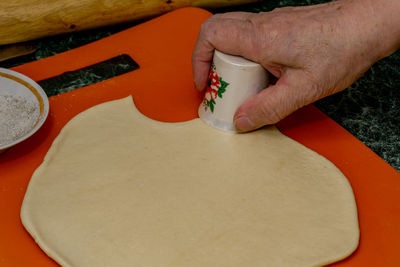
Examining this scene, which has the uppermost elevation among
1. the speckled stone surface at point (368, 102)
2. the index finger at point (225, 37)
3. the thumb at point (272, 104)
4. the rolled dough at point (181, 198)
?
the index finger at point (225, 37)

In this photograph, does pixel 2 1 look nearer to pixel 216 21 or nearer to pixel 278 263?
pixel 216 21

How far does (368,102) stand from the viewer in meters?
1.57

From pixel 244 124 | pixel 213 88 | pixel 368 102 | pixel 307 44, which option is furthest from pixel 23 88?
pixel 368 102

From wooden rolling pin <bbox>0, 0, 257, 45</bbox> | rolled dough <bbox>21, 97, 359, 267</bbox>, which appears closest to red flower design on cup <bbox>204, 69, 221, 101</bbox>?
rolled dough <bbox>21, 97, 359, 267</bbox>

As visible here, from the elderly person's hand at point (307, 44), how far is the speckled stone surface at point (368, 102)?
11.5 inches

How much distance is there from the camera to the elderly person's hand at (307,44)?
118 cm

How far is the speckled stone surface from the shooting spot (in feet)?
4.73

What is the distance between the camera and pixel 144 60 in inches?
63.4

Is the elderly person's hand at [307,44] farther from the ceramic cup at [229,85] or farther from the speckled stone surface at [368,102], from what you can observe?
the speckled stone surface at [368,102]

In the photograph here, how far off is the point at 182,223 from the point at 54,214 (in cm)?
33

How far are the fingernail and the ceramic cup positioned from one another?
0.12 feet

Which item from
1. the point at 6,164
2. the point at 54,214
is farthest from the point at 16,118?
the point at 54,214

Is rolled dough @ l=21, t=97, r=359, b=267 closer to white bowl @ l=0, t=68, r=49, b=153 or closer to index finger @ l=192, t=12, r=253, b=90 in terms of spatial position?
white bowl @ l=0, t=68, r=49, b=153

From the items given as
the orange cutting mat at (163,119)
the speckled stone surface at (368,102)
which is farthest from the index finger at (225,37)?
the speckled stone surface at (368,102)
